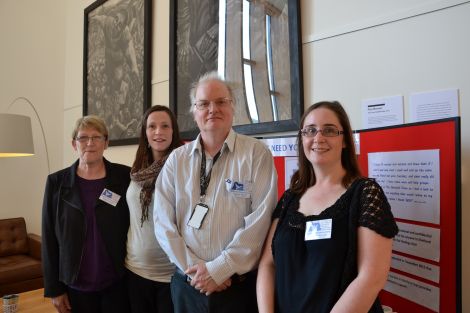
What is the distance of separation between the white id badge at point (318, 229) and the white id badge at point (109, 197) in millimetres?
1151

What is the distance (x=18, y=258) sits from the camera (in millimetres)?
4242

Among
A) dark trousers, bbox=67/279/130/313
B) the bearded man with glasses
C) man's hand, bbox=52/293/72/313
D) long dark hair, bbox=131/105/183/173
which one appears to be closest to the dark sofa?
man's hand, bbox=52/293/72/313

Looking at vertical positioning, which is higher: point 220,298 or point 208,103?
point 208,103

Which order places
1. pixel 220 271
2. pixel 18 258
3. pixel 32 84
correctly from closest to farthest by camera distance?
pixel 220 271, pixel 18 258, pixel 32 84

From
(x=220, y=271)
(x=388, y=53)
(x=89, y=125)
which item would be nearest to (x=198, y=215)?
(x=220, y=271)

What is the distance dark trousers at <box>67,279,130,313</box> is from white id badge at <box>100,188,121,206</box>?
43 cm

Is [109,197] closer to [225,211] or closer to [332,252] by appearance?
[225,211]

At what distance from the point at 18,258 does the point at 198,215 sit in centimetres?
392

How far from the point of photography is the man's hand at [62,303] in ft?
6.26

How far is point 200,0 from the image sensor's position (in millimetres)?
3004

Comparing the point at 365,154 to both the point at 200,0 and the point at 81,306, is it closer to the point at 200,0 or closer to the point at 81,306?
the point at 81,306

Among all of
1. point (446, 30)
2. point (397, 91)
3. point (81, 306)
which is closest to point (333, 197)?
point (397, 91)

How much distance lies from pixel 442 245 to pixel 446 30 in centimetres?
102

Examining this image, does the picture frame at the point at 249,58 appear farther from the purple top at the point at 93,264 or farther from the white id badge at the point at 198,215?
the purple top at the point at 93,264
